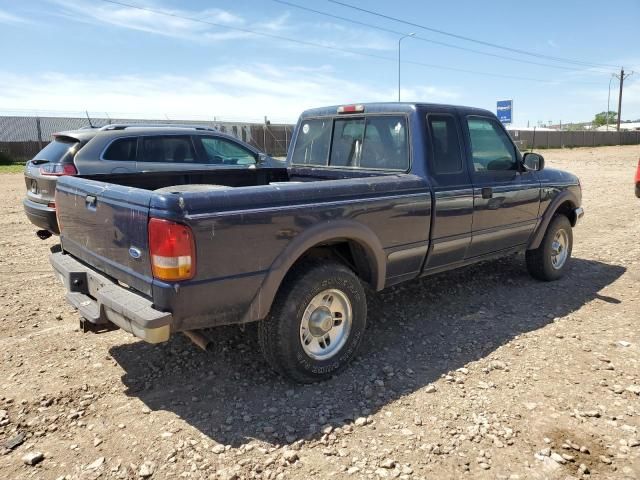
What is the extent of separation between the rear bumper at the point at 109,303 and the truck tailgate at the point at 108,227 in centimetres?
6

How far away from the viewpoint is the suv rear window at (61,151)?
263 inches

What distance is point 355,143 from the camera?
465 centimetres

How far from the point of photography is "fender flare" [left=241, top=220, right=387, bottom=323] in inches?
121

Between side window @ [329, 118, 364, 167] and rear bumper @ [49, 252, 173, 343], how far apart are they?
2.33 metres

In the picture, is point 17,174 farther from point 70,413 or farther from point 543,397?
point 543,397

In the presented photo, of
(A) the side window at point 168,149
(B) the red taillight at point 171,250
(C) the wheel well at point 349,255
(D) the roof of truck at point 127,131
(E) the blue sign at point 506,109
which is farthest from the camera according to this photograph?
(E) the blue sign at point 506,109

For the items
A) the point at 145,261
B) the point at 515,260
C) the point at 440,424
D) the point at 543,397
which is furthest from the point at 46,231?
the point at 515,260

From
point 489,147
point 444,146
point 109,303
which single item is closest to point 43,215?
point 109,303

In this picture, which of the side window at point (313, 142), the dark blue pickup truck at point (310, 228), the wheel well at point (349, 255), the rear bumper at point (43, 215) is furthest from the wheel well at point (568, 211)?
the rear bumper at point (43, 215)

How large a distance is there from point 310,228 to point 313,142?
6.69 ft

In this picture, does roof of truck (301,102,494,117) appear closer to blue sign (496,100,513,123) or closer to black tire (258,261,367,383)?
black tire (258,261,367,383)

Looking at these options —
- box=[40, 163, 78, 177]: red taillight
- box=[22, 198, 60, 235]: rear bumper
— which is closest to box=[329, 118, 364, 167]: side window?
box=[22, 198, 60, 235]: rear bumper

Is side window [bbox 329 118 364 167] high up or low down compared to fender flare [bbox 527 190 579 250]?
up

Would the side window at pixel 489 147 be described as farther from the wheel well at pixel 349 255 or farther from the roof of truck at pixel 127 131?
the roof of truck at pixel 127 131
